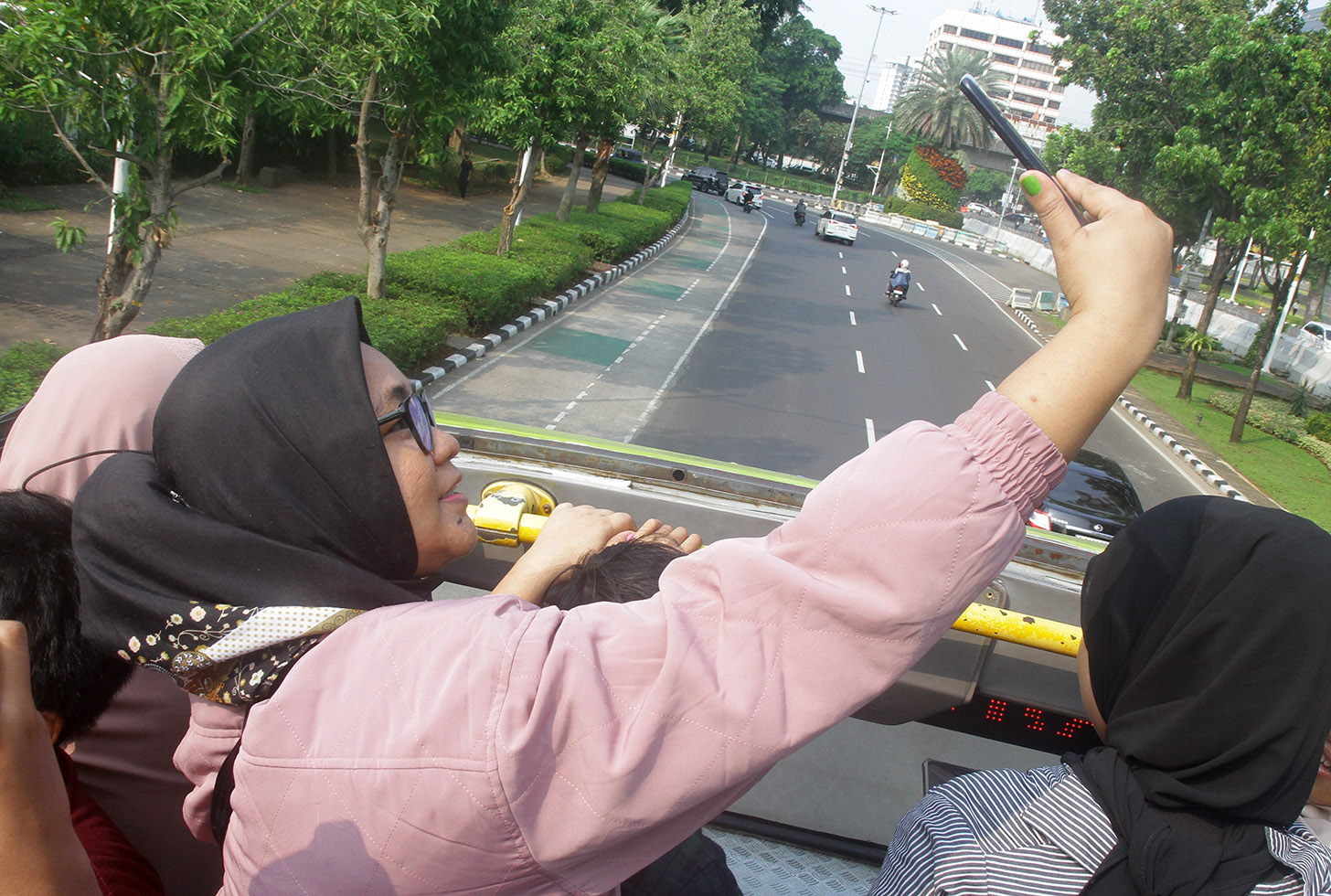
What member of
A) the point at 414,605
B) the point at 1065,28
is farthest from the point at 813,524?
the point at 1065,28

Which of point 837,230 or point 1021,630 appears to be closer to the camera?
point 1021,630

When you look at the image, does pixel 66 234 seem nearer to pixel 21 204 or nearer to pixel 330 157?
pixel 21 204

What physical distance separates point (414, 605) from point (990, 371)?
1575 cm

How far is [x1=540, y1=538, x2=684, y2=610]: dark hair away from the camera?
1171 millimetres

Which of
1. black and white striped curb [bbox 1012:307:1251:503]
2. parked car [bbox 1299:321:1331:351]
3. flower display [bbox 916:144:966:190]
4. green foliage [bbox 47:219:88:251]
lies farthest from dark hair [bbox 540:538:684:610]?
flower display [bbox 916:144:966:190]

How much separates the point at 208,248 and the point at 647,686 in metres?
14.6

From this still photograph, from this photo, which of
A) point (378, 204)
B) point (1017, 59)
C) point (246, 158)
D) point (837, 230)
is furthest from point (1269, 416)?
point (1017, 59)

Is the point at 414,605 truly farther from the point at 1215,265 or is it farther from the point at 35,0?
the point at 1215,265

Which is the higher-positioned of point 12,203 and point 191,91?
point 191,91

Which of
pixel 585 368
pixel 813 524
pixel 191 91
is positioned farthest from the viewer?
pixel 585 368

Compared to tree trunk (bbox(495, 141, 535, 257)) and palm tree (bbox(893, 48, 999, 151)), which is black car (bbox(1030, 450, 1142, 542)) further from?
palm tree (bbox(893, 48, 999, 151))

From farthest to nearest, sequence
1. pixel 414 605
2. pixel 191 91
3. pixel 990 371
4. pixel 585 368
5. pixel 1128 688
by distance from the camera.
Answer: pixel 990 371 < pixel 585 368 < pixel 191 91 < pixel 1128 688 < pixel 414 605

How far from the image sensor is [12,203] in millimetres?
12844

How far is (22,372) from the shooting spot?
4891 millimetres
